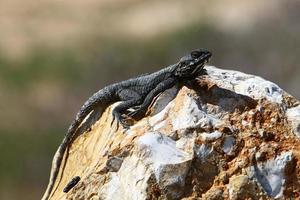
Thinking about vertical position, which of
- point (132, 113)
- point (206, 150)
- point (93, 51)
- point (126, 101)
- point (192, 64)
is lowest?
point (206, 150)

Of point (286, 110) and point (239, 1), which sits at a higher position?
point (239, 1)

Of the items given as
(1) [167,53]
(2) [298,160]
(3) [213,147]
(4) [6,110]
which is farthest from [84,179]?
(1) [167,53]

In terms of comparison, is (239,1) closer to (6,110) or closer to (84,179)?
(6,110)

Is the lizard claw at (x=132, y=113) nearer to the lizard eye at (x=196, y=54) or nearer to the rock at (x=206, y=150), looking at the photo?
the rock at (x=206, y=150)

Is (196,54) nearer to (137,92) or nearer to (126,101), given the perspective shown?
(137,92)

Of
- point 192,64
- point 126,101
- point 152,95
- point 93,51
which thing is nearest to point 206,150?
point 152,95

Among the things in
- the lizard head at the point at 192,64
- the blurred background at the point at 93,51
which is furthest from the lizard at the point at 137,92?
the blurred background at the point at 93,51
